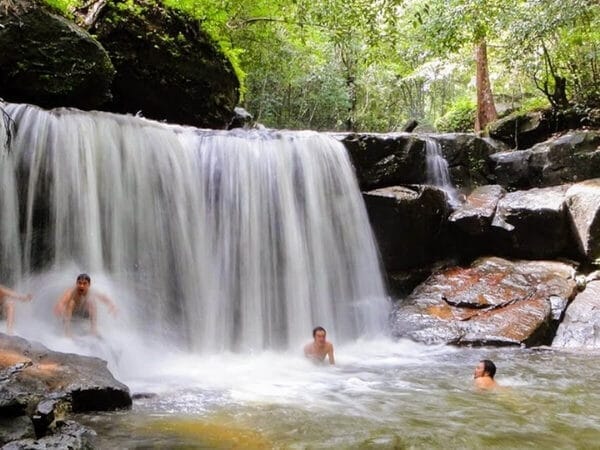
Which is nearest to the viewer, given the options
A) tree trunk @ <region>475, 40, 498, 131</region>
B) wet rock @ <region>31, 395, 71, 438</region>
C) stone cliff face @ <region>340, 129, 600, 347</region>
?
wet rock @ <region>31, 395, 71, 438</region>

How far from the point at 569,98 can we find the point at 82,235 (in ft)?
41.8

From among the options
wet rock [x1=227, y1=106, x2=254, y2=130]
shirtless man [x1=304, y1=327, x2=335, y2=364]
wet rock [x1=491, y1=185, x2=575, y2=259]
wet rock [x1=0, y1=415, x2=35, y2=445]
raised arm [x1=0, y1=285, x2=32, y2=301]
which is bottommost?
shirtless man [x1=304, y1=327, x2=335, y2=364]

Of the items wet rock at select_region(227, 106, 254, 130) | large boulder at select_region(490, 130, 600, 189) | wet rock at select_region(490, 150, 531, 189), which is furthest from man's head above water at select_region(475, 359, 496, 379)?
wet rock at select_region(227, 106, 254, 130)

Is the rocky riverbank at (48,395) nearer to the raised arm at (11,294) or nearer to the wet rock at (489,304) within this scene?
the raised arm at (11,294)

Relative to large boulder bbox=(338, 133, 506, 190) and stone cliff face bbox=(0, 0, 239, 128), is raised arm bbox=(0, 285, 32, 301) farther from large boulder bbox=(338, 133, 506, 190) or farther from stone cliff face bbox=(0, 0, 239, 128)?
large boulder bbox=(338, 133, 506, 190)

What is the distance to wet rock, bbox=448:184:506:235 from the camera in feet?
37.9

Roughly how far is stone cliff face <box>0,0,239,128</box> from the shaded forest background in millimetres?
487

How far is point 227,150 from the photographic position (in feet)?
33.2

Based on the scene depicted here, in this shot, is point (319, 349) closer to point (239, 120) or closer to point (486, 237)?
point (486, 237)

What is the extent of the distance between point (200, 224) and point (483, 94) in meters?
10.7

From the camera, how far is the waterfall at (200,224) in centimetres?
783

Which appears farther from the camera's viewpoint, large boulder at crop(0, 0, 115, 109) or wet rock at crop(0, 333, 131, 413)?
large boulder at crop(0, 0, 115, 109)

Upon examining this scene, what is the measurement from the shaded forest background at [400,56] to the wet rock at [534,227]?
11.7ft

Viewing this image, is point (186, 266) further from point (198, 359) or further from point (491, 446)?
point (491, 446)
